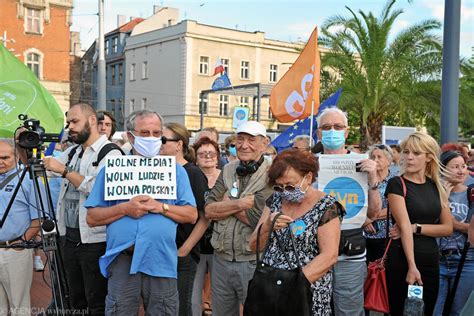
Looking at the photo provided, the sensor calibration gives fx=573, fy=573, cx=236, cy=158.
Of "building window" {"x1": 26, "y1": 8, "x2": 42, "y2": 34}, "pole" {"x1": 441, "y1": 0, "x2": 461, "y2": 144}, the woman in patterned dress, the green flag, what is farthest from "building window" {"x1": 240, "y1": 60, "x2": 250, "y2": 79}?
the woman in patterned dress

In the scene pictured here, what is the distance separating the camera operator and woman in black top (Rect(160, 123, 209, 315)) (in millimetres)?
1252

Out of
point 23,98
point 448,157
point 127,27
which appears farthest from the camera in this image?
point 127,27

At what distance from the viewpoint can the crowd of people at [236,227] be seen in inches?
136

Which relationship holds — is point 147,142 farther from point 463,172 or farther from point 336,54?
point 336,54

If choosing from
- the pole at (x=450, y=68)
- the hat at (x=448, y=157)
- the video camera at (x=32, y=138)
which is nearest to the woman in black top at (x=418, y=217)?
the hat at (x=448, y=157)

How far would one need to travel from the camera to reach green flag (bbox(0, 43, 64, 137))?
242 inches

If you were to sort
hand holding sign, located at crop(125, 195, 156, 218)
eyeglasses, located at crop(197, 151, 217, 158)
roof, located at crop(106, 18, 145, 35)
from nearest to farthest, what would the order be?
hand holding sign, located at crop(125, 195, 156, 218)
eyeglasses, located at crop(197, 151, 217, 158)
roof, located at crop(106, 18, 145, 35)

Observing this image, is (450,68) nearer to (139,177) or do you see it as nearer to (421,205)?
(421,205)

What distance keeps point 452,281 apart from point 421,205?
2.55 feet

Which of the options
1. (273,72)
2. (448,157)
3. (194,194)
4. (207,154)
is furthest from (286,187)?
(273,72)

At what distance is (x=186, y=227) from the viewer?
16.0 feet

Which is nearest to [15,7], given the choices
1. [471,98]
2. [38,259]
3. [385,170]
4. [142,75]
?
[142,75]

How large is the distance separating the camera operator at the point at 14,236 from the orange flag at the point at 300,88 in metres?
3.32

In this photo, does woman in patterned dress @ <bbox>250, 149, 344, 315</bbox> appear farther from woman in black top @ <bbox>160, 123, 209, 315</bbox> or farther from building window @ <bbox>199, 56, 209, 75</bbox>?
building window @ <bbox>199, 56, 209, 75</bbox>
